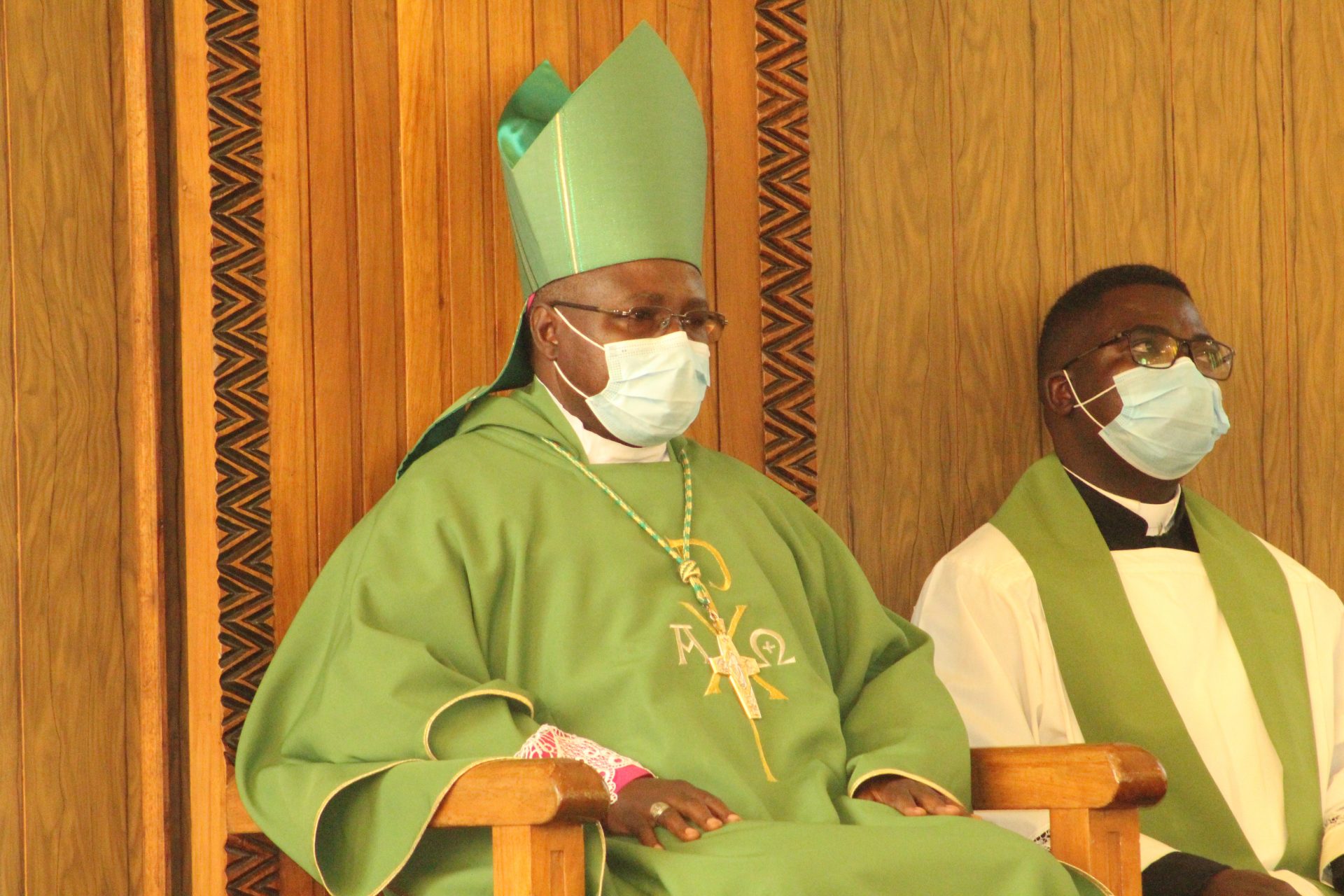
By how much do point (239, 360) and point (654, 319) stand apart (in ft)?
2.63

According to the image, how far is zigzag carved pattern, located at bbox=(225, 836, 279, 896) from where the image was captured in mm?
3125

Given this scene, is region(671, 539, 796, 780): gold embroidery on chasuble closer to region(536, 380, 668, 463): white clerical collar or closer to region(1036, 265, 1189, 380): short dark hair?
region(536, 380, 668, 463): white clerical collar

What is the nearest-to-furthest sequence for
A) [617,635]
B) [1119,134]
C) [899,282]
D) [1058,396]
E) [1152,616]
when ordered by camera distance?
[617,635], [1152,616], [1058,396], [899,282], [1119,134]

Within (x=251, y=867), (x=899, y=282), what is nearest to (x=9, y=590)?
(x=251, y=867)

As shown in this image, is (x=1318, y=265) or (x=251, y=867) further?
(x=1318, y=265)

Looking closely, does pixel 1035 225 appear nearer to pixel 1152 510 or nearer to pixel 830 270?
pixel 830 270

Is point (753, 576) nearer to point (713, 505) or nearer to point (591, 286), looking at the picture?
point (713, 505)

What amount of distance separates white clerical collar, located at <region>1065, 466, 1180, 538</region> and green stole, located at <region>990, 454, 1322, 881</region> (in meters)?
0.07

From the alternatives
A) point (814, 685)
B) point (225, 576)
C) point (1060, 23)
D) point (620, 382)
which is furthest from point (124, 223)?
point (1060, 23)

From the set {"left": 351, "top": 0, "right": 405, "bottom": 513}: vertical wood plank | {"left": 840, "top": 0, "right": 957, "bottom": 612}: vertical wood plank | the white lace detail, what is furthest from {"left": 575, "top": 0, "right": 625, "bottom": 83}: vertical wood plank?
the white lace detail

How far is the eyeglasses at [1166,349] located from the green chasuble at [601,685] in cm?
94

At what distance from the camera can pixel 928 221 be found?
4219 mm

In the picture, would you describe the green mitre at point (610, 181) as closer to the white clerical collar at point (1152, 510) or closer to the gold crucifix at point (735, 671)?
the gold crucifix at point (735, 671)

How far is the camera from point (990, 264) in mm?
4281
